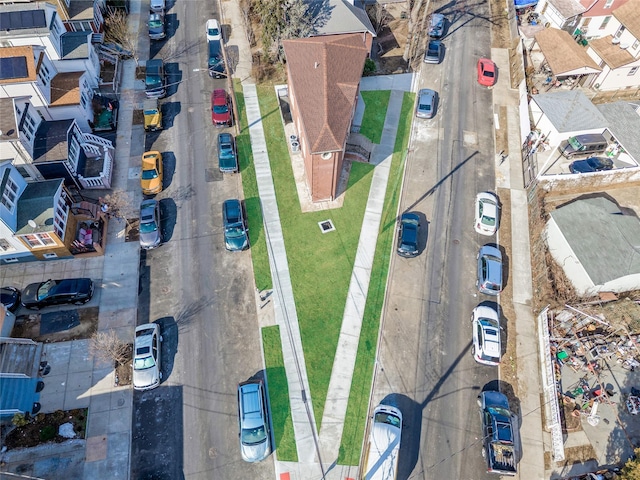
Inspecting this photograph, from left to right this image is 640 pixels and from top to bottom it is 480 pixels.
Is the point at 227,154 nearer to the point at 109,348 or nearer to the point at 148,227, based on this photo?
the point at 148,227

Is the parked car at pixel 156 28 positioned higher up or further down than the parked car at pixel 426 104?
higher up

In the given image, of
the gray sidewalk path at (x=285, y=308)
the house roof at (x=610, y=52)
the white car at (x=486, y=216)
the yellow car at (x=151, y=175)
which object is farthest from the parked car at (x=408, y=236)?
the house roof at (x=610, y=52)

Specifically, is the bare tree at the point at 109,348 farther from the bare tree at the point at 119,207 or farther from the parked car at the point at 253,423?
the bare tree at the point at 119,207

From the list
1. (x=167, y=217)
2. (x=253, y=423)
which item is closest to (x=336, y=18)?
(x=167, y=217)

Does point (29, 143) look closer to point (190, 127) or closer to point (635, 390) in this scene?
point (190, 127)

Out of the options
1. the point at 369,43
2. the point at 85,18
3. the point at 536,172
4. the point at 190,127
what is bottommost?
the point at 536,172

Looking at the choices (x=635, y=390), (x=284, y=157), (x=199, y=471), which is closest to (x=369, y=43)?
(x=284, y=157)

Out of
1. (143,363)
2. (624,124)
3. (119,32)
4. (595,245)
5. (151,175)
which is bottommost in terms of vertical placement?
(143,363)
